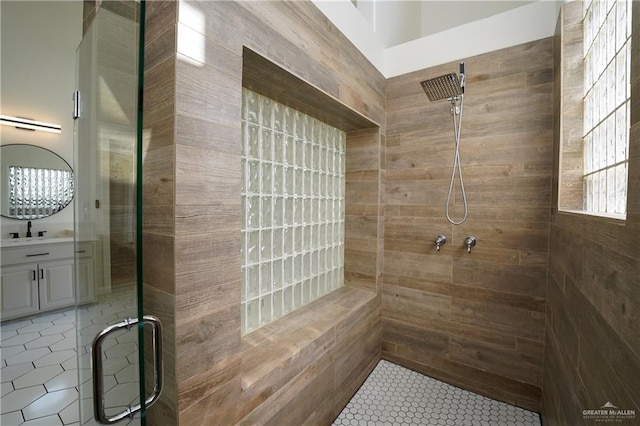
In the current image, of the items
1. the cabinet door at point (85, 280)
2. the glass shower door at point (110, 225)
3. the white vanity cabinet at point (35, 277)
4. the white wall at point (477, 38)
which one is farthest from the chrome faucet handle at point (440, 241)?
the white vanity cabinet at point (35, 277)


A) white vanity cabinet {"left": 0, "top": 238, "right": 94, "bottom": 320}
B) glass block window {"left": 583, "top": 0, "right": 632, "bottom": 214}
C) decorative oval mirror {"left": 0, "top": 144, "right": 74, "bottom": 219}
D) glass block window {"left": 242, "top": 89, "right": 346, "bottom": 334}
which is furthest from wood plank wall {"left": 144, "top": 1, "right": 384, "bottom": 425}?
decorative oval mirror {"left": 0, "top": 144, "right": 74, "bottom": 219}

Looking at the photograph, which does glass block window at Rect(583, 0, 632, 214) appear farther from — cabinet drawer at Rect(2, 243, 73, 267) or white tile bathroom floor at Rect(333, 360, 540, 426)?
cabinet drawer at Rect(2, 243, 73, 267)

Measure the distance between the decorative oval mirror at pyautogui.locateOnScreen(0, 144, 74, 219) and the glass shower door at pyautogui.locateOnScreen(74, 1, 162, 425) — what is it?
8.57 feet

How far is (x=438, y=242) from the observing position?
6.23ft

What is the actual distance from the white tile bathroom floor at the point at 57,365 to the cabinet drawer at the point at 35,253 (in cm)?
56

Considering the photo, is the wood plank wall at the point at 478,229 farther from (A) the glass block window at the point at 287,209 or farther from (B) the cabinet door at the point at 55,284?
(B) the cabinet door at the point at 55,284

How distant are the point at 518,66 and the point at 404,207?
112cm

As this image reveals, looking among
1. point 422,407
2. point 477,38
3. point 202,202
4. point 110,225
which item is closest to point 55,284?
point 110,225

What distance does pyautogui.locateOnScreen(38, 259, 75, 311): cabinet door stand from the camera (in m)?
2.64

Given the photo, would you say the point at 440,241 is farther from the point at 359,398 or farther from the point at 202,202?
the point at 202,202

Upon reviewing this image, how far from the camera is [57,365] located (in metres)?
1.91

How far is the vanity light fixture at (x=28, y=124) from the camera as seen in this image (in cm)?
243

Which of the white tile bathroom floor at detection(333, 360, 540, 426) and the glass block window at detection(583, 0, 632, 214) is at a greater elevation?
the glass block window at detection(583, 0, 632, 214)

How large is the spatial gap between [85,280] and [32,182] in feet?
9.59
